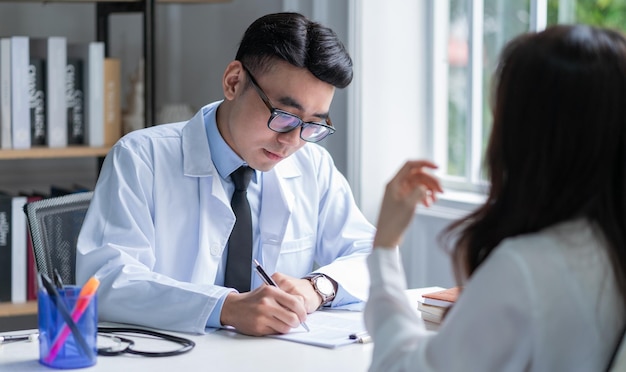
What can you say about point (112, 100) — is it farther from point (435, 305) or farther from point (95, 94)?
point (435, 305)

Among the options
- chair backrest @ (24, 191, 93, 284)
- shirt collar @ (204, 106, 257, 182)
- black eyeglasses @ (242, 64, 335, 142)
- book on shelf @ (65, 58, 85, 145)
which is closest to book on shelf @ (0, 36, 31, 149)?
book on shelf @ (65, 58, 85, 145)

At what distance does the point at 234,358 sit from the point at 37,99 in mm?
1669

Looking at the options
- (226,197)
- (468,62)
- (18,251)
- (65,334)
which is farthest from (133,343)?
(468,62)

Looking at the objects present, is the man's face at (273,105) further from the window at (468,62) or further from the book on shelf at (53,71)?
the book on shelf at (53,71)

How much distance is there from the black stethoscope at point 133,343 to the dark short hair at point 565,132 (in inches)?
26.6

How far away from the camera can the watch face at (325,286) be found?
1.81 m

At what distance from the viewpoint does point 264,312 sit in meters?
1.58

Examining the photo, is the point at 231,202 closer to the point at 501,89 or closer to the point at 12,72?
the point at 501,89

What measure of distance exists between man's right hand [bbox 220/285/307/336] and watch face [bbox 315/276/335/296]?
172 mm

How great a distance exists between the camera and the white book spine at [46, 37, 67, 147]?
2830 mm

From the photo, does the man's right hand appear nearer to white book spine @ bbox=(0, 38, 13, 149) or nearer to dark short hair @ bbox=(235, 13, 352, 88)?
dark short hair @ bbox=(235, 13, 352, 88)

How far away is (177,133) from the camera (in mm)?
2012

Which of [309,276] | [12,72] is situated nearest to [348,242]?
[309,276]

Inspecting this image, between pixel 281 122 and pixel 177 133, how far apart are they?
0.30m
